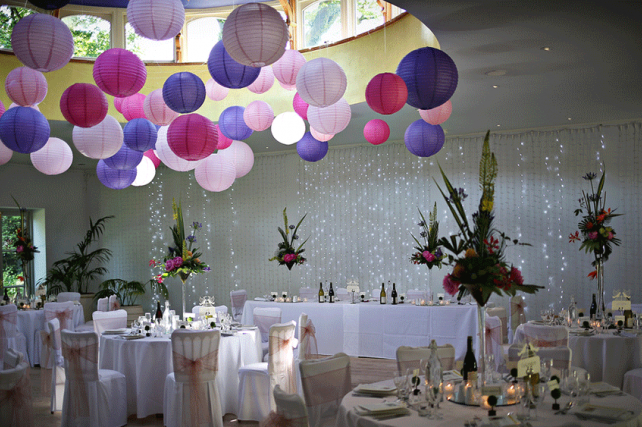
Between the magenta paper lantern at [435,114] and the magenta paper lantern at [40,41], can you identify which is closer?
the magenta paper lantern at [40,41]

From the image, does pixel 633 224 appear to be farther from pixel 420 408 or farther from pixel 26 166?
pixel 26 166

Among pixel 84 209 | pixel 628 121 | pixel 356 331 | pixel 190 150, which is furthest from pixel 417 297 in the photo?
pixel 84 209

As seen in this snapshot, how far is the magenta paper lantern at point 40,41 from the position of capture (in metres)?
4.67

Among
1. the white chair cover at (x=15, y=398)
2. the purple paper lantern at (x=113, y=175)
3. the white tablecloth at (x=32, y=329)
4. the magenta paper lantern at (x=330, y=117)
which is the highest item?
the magenta paper lantern at (x=330, y=117)

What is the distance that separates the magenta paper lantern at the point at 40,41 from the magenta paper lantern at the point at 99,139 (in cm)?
120

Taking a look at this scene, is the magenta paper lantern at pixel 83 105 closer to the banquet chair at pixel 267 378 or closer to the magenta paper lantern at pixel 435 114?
the banquet chair at pixel 267 378

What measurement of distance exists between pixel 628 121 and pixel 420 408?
8027 mm

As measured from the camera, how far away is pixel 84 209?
532 inches

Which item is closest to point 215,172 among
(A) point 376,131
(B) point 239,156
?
(B) point 239,156

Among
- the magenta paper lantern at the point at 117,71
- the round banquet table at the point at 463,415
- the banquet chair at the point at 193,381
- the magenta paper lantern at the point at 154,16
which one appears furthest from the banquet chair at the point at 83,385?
the round banquet table at the point at 463,415

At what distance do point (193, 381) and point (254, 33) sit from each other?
3.02 m

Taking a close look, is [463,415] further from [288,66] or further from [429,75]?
[288,66]

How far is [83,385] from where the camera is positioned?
531 cm

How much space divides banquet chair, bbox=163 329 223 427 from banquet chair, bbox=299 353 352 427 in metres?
1.46
